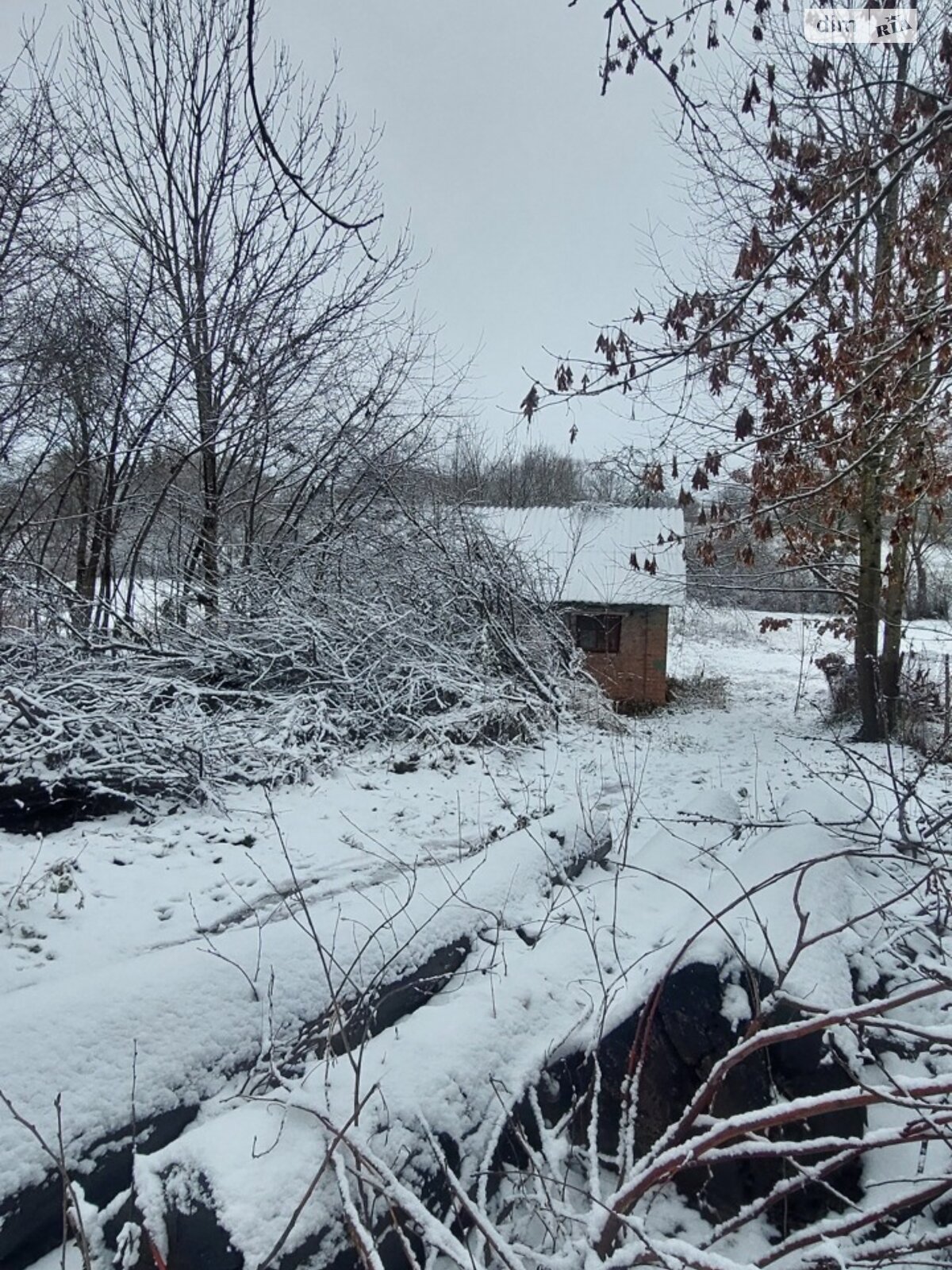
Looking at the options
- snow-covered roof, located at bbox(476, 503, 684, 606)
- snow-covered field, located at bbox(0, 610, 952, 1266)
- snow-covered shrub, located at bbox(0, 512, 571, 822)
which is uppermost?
snow-covered roof, located at bbox(476, 503, 684, 606)

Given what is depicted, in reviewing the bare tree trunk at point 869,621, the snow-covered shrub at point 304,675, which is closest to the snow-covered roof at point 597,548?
the snow-covered shrub at point 304,675

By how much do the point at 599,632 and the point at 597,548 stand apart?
2.30m

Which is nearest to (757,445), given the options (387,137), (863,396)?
(863,396)

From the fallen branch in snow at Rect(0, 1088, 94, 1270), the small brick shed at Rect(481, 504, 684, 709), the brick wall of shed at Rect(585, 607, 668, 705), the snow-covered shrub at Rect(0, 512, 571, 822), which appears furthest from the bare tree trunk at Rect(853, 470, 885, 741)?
the fallen branch in snow at Rect(0, 1088, 94, 1270)

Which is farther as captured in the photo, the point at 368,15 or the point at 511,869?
the point at 511,869

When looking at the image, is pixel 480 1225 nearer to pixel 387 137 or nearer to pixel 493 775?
pixel 493 775

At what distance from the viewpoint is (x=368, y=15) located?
213 centimetres

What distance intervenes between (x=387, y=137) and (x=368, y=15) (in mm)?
9474

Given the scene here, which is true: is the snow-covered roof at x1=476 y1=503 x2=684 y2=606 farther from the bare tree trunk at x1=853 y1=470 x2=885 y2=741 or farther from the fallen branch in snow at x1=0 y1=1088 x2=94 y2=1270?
the fallen branch in snow at x1=0 y1=1088 x2=94 y2=1270

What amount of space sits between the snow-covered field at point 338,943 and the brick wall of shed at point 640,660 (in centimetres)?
863

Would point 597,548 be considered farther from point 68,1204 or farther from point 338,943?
point 68,1204

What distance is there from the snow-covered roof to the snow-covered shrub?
1973mm

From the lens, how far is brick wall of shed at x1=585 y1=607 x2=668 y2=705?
14.9 m

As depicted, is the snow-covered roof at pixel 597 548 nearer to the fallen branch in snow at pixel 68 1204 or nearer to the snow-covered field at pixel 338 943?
the snow-covered field at pixel 338 943
